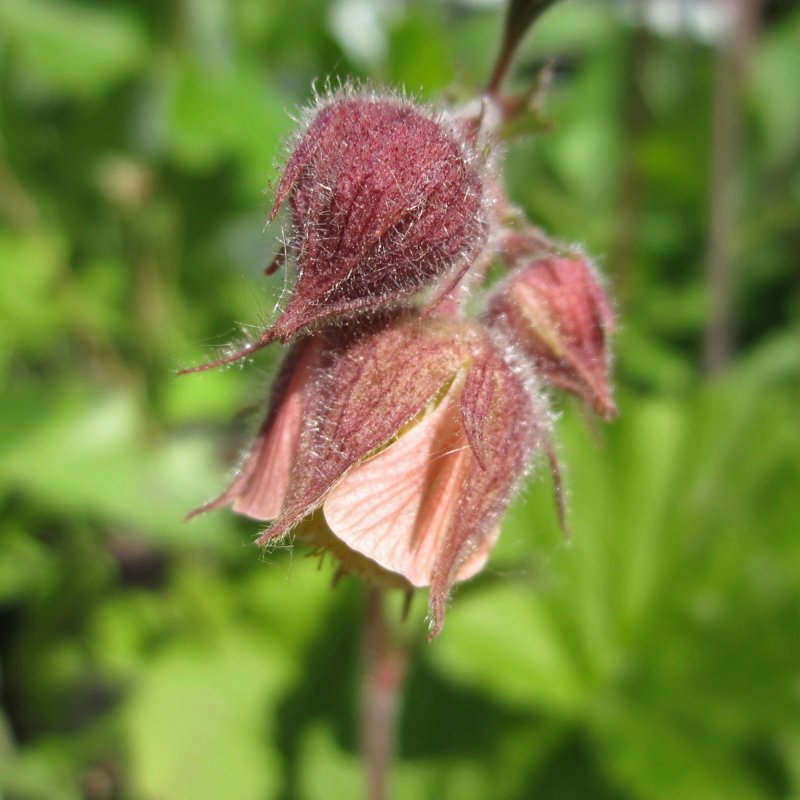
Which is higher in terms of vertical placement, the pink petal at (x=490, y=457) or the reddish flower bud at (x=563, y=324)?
the reddish flower bud at (x=563, y=324)

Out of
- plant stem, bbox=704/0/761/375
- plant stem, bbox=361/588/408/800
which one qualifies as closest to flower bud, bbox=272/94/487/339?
plant stem, bbox=361/588/408/800

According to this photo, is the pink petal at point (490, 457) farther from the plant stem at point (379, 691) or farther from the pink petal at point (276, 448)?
the plant stem at point (379, 691)

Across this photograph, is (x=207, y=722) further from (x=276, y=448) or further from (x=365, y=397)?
(x=365, y=397)

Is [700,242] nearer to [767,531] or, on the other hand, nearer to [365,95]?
[767,531]

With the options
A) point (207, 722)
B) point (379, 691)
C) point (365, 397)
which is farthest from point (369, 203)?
point (207, 722)

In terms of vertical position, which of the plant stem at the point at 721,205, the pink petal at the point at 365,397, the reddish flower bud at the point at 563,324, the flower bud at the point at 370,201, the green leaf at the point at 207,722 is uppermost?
the plant stem at the point at 721,205

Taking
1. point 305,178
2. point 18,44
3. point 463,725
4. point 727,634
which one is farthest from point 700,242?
point 305,178

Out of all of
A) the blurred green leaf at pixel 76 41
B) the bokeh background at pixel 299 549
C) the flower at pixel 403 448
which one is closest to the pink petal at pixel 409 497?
the flower at pixel 403 448
